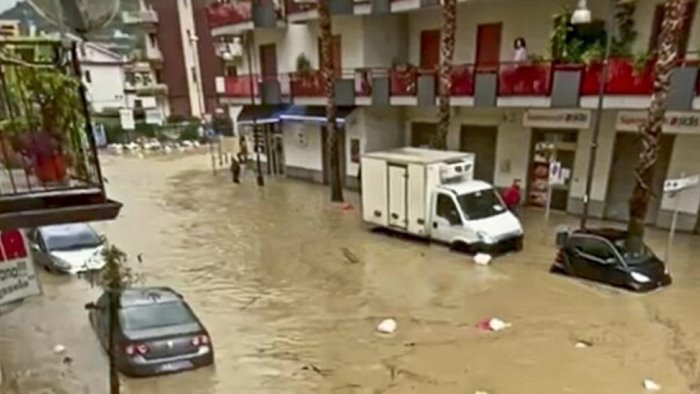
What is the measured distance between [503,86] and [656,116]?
19.2 feet

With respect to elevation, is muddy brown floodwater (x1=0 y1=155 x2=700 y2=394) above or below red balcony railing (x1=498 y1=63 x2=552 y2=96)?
below

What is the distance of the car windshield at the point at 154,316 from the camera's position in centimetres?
983

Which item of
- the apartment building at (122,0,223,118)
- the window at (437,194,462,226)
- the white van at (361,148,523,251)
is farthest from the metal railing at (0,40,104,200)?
the apartment building at (122,0,223,118)

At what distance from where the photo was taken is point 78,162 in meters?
4.69

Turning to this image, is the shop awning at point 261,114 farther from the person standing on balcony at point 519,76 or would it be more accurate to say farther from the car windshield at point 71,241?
the car windshield at point 71,241

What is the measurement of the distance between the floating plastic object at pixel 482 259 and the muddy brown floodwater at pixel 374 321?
0.30 meters

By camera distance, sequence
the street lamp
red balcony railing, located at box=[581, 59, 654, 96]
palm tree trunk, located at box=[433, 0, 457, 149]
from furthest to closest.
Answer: palm tree trunk, located at box=[433, 0, 457, 149], red balcony railing, located at box=[581, 59, 654, 96], the street lamp

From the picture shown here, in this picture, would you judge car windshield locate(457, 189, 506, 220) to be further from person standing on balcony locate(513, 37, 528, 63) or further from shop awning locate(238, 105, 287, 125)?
shop awning locate(238, 105, 287, 125)

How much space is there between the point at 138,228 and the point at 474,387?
14931 mm

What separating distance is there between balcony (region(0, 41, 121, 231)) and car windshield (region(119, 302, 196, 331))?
5.78 metres

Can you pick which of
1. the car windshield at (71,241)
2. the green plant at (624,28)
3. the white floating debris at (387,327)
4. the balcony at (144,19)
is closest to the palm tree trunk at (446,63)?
the green plant at (624,28)

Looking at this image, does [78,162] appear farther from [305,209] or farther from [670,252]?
[305,209]

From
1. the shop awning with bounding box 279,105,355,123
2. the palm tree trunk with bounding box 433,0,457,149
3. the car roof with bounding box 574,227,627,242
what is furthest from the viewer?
the shop awning with bounding box 279,105,355,123

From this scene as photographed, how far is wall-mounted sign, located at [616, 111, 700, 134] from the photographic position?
15.5 metres
